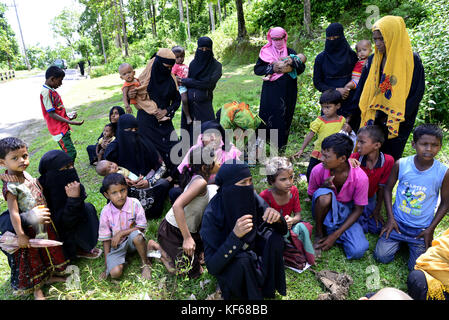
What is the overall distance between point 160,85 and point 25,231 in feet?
8.81

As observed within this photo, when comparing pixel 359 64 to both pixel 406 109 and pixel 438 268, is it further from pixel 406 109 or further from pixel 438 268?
pixel 438 268

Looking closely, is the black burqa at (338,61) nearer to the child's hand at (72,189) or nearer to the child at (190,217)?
the child at (190,217)

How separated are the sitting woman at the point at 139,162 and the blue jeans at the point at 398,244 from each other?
95.5 inches

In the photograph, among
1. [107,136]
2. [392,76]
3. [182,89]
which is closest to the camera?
[392,76]

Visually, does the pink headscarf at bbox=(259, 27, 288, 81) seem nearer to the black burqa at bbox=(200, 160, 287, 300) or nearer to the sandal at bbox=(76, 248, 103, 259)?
the black burqa at bbox=(200, 160, 287, 300)

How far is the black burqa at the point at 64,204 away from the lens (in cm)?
270

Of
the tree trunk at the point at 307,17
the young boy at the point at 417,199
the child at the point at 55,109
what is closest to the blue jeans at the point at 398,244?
the young boy at the point at 417,199

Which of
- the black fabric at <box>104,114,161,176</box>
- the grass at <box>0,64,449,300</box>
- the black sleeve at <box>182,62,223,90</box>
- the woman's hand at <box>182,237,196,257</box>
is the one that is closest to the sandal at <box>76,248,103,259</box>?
the grass at <box>0,64,449,300</box>

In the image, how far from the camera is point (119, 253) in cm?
285

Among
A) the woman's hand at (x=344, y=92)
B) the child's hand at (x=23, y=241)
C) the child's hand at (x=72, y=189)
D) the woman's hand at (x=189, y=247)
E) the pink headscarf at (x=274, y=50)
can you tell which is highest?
the pink headscarf at (x=274, y=50)

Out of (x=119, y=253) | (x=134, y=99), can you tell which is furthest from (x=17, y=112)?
(x=119, y=253)

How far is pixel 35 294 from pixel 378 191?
352cm
